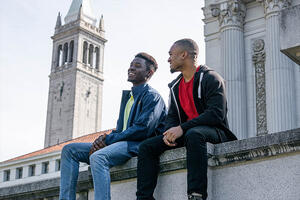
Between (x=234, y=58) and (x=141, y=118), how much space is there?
1537 centimetres

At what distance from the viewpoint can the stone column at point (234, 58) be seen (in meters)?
20.2

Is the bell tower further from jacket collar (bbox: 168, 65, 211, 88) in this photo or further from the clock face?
jacket collar (bbox: 168, 65, 211, 88)

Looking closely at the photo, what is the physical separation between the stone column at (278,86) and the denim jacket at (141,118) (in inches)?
522

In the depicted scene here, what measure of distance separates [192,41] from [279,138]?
142cm

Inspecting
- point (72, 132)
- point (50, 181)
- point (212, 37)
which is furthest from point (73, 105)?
point (50, 181)

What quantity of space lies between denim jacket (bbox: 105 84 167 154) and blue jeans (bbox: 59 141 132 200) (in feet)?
0.34

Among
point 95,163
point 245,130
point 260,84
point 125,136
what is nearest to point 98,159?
point 95,163

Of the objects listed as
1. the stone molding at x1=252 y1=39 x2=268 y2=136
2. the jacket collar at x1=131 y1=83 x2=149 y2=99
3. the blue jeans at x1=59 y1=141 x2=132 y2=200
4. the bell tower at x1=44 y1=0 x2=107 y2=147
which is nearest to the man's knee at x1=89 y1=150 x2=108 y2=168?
the blue jeans at x1=59 y1=141 x2=132 y2=200

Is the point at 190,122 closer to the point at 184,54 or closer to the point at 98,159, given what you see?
the point at 184,54

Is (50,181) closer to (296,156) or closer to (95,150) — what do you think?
(95,150)

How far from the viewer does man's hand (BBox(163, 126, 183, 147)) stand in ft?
17.0

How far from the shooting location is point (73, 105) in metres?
89.4

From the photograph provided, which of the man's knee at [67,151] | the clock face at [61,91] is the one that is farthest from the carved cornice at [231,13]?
the clock face at [61,91]

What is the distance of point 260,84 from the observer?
20.6 m
